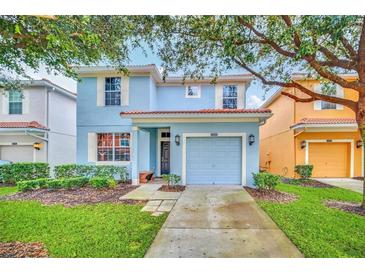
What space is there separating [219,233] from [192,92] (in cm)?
968

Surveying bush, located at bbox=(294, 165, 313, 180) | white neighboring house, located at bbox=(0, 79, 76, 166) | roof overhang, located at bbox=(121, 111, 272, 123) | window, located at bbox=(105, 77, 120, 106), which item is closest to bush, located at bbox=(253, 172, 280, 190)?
roof overhang, located at bbox=(121, 111, 272, 123)

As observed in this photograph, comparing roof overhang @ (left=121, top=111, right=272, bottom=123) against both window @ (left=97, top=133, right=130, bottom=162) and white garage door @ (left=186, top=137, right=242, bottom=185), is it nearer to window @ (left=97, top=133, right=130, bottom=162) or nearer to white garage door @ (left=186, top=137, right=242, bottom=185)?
white garage door @ (left=186, top=137, right=242, bottom=185)

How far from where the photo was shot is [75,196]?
26.0 ft

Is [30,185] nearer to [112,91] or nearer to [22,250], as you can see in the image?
[112,91]

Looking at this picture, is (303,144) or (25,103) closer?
(25,103)

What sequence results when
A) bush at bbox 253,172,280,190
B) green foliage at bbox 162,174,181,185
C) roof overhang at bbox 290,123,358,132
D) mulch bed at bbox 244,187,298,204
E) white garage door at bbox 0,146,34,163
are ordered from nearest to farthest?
mulch bed at bbox 244,187,298,204 < bush at bbox 253,172,280,190 < green foliage at bbox 162,174,181,185 < roof overhang at bbox 290,123,358,132 < white garage door at bbox 0,146,34,163

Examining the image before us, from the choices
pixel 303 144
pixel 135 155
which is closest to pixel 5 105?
pixel 135 155

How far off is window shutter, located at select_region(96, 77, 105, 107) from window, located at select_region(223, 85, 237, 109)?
23.2 feet

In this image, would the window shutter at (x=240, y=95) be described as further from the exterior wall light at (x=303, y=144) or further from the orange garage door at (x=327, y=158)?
the orange garage door at (x=327, y=158)

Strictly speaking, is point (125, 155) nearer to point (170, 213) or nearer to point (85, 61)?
point (85, 61)

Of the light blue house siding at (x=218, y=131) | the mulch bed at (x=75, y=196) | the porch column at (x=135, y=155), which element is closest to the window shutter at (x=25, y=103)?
the mulch bed at (x=75, y=196)

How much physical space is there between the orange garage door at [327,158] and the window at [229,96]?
5.50 m

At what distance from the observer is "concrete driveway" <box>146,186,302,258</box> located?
→ 3.69 meters

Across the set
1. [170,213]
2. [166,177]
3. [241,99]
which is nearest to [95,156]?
[166,177]
